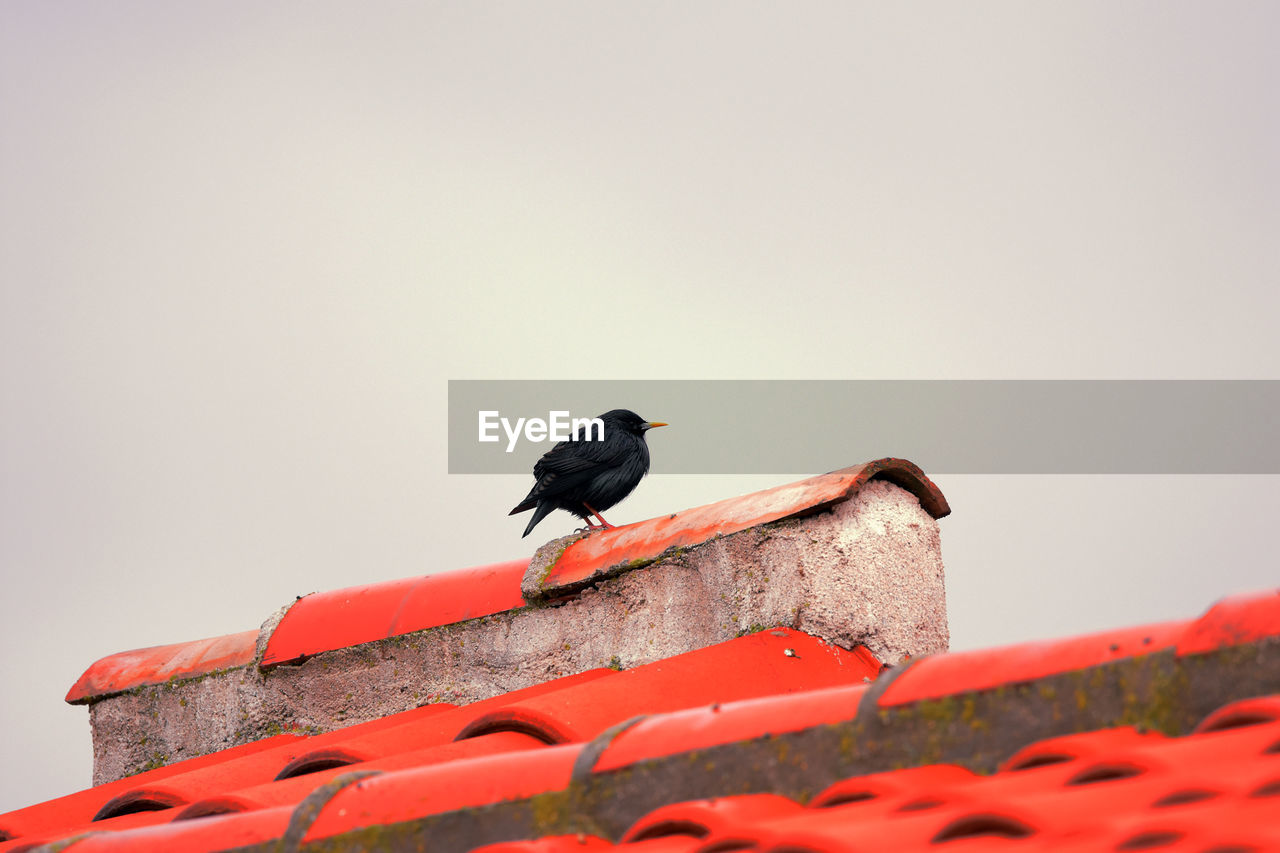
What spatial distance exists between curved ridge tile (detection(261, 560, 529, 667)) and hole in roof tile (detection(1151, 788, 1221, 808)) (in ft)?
9.68

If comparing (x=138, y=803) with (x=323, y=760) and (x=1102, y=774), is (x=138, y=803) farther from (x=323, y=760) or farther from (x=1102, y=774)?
(x=1102, y=774)

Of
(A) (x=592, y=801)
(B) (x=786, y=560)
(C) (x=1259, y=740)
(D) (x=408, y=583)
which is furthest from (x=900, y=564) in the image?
(C) (x=1259, y=740)

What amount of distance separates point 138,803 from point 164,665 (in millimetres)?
1896

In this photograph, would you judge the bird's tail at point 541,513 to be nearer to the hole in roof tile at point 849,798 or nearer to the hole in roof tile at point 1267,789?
the hole in roof tile at point 849,798

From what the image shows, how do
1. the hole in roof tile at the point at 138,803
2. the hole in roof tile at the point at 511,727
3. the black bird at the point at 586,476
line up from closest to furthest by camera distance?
1. the hole in roof tile at the point at 511,727
2. the hole in roof tile at the point at 138,803
3. the black bird at the point at 586,476

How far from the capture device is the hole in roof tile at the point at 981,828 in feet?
4.24

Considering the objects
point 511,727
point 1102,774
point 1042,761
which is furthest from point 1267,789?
point 511,727

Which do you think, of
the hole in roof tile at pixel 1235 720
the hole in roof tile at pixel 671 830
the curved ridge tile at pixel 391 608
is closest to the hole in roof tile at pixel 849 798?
the hole in roof tile at pixel 671 830

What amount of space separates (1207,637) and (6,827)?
3.20 meters

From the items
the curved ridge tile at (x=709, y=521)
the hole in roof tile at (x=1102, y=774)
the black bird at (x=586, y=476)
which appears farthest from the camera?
the black bird at (x=586, y=476)

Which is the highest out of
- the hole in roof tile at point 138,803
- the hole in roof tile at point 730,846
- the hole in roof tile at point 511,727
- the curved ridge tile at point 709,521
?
the curved ridge tile at point 709,521

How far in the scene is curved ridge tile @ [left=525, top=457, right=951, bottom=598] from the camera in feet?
11.8

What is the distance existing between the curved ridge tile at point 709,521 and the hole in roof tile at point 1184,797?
7.32 ft

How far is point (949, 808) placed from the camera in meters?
1.42
